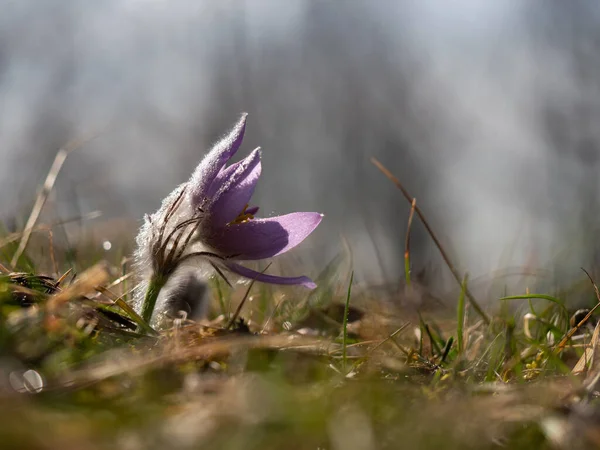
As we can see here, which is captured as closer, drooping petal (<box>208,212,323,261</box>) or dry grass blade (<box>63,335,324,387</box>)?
dry grass blade (<box>63,335,324,387</box>)

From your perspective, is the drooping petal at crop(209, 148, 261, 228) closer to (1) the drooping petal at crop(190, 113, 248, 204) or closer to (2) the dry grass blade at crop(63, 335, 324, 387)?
(1) the drooping petal at crop(190, 113, 248, 204)

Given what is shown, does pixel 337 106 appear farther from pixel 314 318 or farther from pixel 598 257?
pixel 314 318

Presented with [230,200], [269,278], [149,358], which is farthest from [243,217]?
[149,358]

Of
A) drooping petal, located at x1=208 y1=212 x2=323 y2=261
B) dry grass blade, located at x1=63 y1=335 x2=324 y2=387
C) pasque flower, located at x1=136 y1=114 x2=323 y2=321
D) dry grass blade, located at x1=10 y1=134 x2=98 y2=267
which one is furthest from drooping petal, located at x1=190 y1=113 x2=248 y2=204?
dry grass blade, located at x1=10 y1=134 x2=98 y2=267

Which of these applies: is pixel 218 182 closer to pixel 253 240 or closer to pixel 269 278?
pixel 253 240

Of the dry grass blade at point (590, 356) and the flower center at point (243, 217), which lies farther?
the flower center at point (243, 217)

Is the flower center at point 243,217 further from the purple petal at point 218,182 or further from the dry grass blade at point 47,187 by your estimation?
the dry grass blade at point 47,187

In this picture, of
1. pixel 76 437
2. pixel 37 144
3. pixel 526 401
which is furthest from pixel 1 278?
pixel 37 144

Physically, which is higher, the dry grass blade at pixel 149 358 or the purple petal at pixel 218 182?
the purple petal at pixel 218 182

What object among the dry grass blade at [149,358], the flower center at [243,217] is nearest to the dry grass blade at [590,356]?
the dry grass blade at [149,358]
